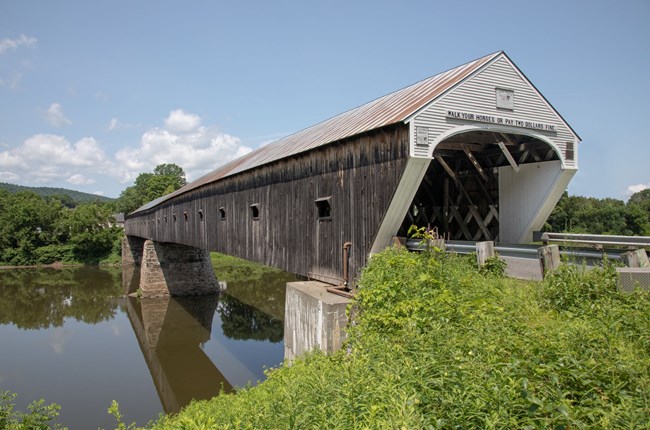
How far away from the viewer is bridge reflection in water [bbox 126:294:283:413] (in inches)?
496

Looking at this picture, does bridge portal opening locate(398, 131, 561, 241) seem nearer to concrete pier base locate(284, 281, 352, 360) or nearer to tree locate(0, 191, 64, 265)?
concrete pier base locate(284, 281, 352, 360)

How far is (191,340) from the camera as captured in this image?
1736 cm

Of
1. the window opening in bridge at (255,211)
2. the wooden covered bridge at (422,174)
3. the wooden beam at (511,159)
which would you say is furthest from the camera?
the window opening in bridge at (255,211)

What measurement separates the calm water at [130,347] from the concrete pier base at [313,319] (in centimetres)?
390

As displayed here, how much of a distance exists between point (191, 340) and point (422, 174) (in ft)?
47.0

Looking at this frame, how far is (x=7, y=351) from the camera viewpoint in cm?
1630

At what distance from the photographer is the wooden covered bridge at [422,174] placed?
620 cm

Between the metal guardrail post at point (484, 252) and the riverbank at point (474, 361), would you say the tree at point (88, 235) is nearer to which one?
the riverbank at point (474, 361)

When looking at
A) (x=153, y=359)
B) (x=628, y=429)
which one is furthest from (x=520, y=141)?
(x=153, y=359)

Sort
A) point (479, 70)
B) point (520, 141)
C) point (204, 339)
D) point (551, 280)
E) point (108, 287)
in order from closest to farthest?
point (551, 280), point (479, 70), point (520, 141), point (204, 339), point (108, 287)

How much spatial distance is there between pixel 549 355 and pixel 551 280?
1785 millimetres

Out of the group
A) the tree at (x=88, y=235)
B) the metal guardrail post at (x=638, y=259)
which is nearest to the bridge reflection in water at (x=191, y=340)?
the metal guardrail post at (x=638, y=259)

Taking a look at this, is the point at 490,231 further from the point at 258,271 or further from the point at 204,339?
the point at 258,271

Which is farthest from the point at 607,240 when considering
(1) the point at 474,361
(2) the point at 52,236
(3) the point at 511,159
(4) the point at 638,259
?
(2) the point at 52,236
